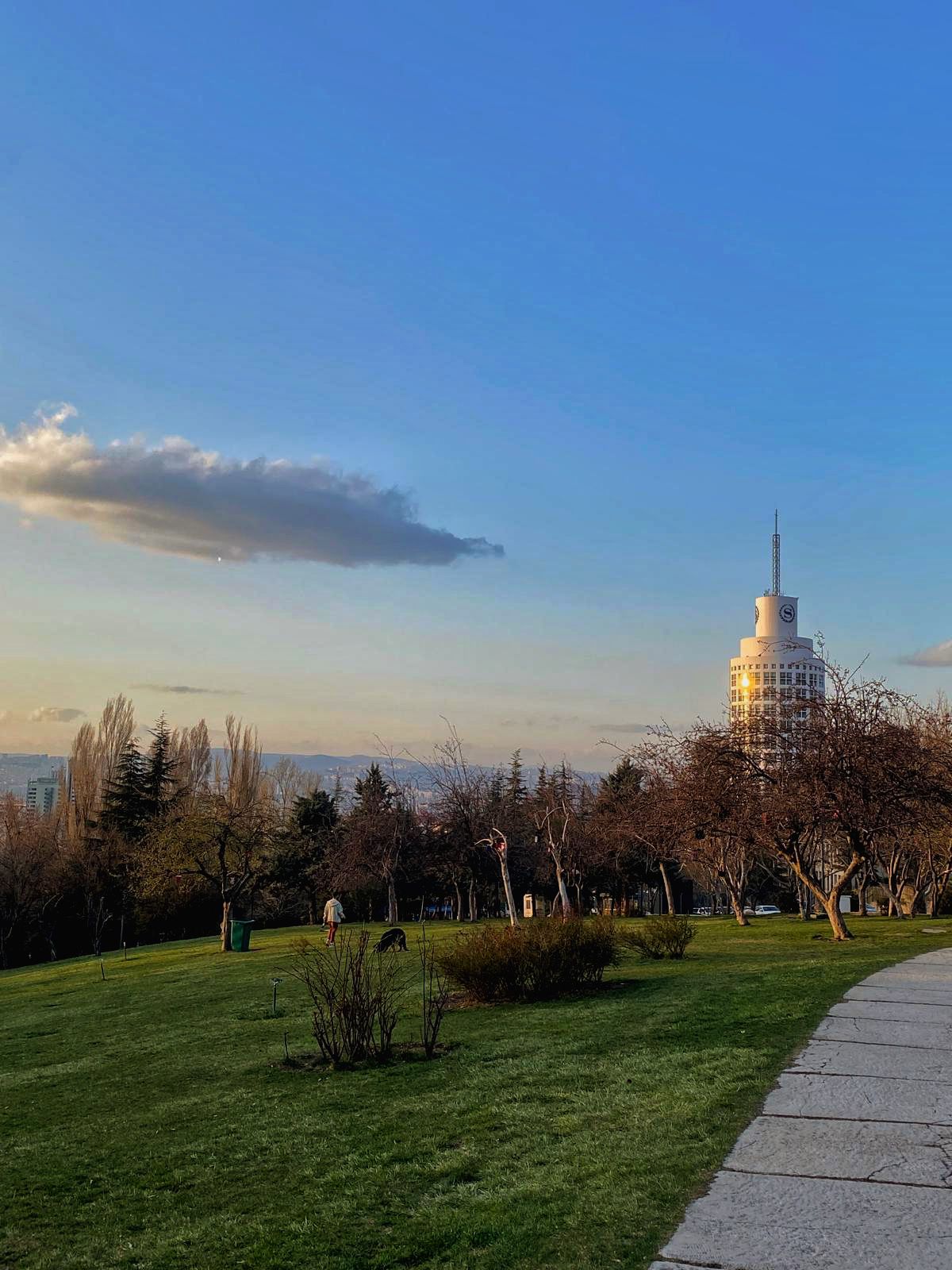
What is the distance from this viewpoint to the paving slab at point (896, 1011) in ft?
30.2

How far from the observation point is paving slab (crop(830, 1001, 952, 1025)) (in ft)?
30.2

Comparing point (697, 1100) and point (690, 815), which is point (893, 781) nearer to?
point (690, 815)

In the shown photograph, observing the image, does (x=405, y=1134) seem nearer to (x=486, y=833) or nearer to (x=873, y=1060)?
(x=873, y=1060)

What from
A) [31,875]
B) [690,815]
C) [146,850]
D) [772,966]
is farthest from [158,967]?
[31,875]

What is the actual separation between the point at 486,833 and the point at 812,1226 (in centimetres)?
3551

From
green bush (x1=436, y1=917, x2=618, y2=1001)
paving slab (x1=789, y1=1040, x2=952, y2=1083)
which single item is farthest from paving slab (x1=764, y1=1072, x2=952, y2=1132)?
green bush (x1=436, y1=917, x2=618, y2=1001)

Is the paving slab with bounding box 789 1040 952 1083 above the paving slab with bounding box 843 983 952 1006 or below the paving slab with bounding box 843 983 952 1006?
above

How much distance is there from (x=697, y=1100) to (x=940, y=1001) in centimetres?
529

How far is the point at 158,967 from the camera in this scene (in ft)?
78.7

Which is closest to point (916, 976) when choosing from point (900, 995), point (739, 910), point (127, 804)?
point (900, 995)

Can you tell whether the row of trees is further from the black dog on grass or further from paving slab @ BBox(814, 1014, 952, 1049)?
paving slab @ BBox(814, 1014, 952, 1049)

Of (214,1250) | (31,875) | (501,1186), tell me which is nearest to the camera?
(214,1250)

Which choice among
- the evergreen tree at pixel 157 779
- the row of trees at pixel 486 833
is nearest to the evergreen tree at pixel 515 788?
the row of trees at pixel 486 833

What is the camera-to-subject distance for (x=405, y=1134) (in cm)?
623
